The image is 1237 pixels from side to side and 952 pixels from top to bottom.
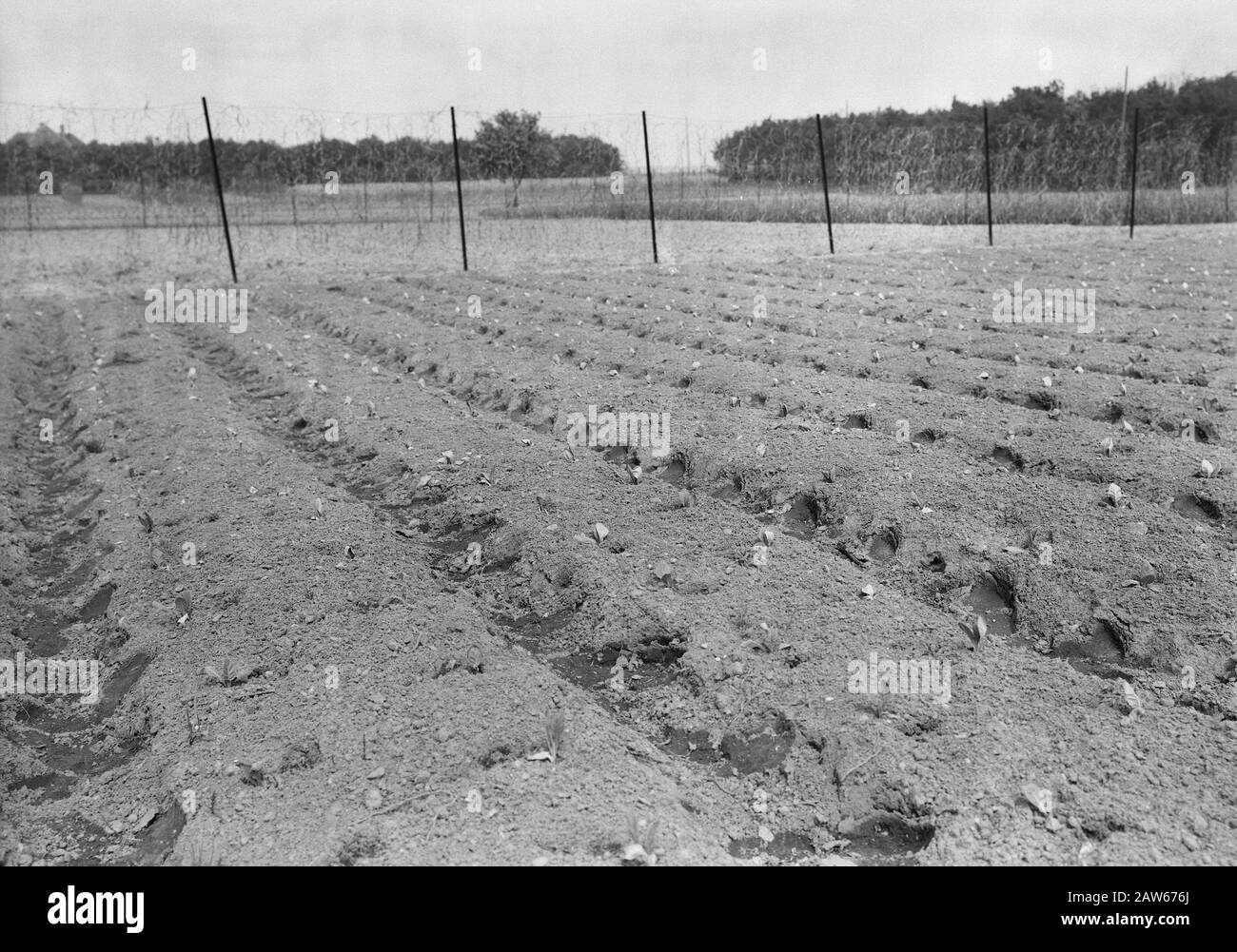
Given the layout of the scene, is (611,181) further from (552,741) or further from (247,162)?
(552,741)

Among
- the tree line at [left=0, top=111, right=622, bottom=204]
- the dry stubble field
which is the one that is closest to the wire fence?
the tree line at [left=0, top=111, right=622, bottom=204]

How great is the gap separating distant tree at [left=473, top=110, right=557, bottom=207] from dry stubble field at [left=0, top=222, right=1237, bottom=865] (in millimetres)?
20330

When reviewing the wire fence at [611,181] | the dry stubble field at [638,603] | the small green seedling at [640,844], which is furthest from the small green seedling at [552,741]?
the wire fence at [611,181]

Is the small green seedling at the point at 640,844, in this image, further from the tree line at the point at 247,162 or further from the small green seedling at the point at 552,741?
the tree line at the point at 247,162

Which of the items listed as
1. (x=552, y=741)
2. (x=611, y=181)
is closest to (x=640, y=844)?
(x=552, y=741)

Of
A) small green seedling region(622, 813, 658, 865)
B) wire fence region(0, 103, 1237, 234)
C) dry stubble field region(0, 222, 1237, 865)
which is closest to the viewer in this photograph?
small green seedling region(622, 813, 658, 865)

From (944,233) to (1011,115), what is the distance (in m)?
23.8

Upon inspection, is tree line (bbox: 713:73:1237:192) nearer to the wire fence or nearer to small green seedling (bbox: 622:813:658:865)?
the wire fence

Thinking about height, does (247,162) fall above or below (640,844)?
above

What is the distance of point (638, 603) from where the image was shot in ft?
14.3

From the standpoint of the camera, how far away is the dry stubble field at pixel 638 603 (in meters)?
3.07

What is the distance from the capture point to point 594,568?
15.4ft

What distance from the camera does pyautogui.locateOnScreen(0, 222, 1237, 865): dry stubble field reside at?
10.1 ft

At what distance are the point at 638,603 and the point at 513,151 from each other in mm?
27659
